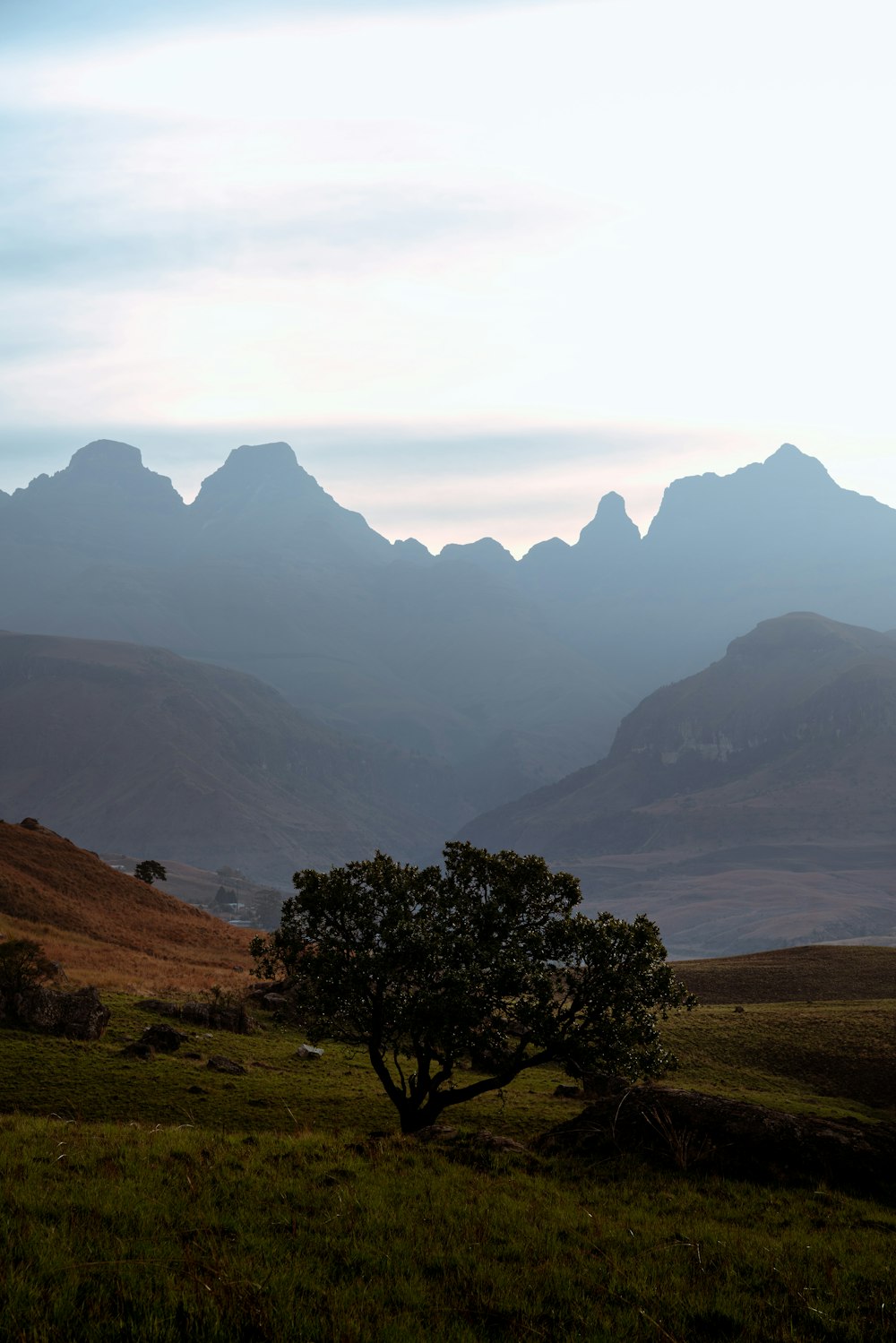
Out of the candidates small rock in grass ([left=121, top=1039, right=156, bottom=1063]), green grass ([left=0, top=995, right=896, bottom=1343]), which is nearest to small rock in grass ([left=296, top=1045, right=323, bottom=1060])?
small rock in grass ([left=121, top=1039, right=156, bottom=1063])

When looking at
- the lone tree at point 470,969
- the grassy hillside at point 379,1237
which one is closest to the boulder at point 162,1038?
the grassy hillside at point 379,1237

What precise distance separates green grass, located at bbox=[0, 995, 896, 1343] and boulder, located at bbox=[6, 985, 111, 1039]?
13.5 m

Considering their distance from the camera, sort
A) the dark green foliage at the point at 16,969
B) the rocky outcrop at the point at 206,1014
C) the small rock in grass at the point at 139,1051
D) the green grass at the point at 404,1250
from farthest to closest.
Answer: the rocky outcrop at the point at 206,1014, the dark green foliage at the point at 16,969, the small rock in grass at the point at 139,1051, the green grass at the point at 404,1250

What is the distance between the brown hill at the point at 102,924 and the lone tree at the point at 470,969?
2341cm

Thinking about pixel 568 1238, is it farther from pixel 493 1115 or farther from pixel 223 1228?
pixel 493 1115

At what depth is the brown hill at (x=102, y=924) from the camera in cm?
5309

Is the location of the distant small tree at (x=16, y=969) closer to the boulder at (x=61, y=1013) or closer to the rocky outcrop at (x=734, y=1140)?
the boulder at (x=61, y=1013)

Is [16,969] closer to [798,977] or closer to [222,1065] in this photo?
[222,1065]

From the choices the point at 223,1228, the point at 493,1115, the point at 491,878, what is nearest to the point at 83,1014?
the point at 493,1115

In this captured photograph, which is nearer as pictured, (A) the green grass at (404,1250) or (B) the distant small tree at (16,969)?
(A) the green grass at (404,1250)

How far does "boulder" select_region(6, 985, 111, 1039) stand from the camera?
1369 inches

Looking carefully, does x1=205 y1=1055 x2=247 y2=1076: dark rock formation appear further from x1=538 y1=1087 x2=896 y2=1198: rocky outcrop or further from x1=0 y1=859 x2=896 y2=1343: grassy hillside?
x1=538 y1=1087 x2=896 y2=1198: rocky outcrop

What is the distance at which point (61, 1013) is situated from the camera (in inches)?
1393

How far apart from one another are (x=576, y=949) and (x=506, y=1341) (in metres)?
14.5
